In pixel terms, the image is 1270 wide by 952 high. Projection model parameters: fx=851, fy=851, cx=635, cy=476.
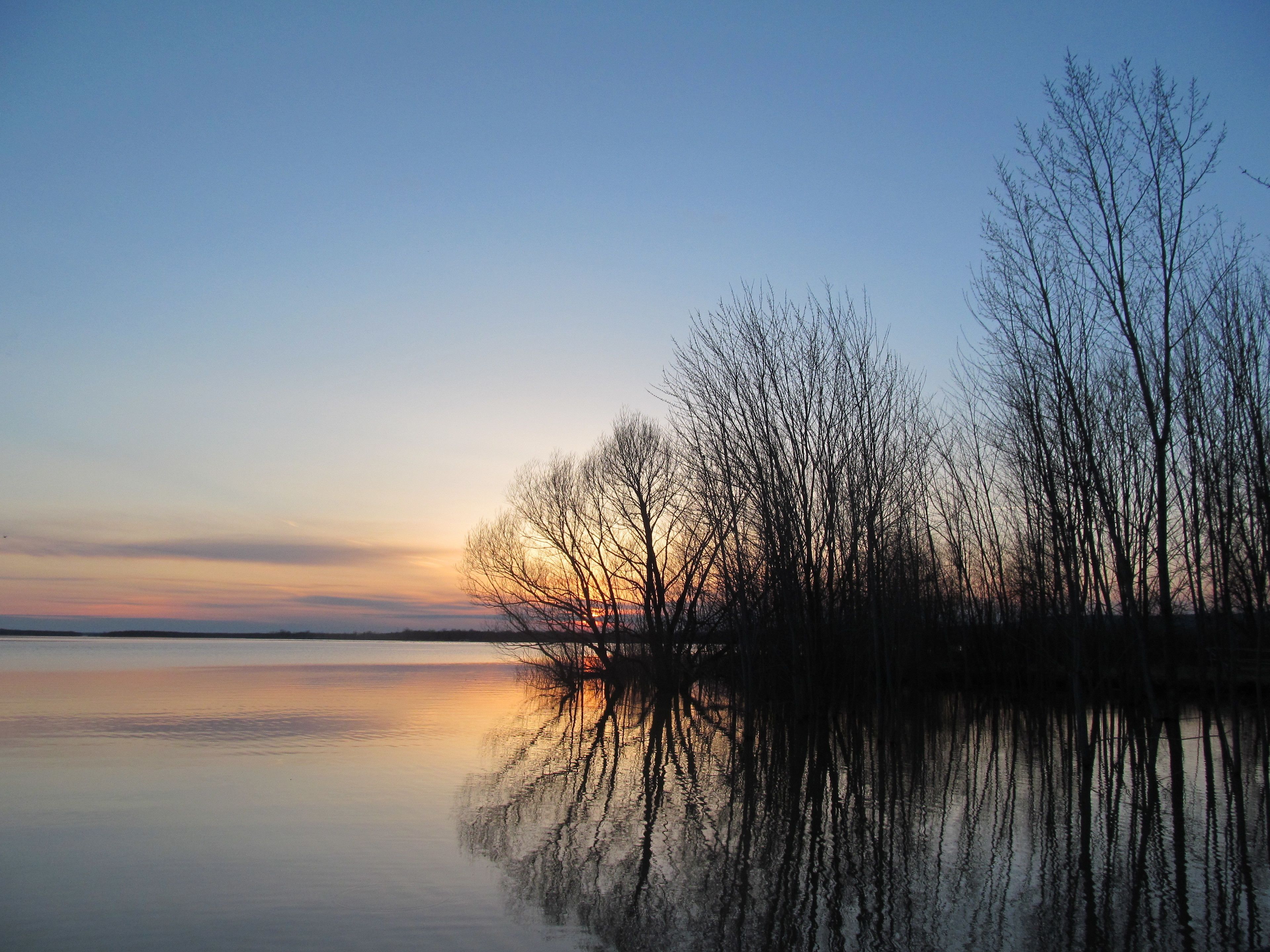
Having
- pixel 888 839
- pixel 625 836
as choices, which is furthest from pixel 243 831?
pixel 888 839

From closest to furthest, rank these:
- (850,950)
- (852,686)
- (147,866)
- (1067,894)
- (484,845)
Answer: (850,950), (1067,894), (147,866), (484,845), (852,686)

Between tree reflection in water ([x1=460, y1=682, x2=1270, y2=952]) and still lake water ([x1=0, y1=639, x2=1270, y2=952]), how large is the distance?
4 cm

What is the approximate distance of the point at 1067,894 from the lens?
23.3ft

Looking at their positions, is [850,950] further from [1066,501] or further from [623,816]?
[1066,501]

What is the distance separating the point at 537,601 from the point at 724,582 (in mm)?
14472

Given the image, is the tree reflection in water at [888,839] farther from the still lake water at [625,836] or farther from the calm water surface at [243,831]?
the calm water surface at [243,831]

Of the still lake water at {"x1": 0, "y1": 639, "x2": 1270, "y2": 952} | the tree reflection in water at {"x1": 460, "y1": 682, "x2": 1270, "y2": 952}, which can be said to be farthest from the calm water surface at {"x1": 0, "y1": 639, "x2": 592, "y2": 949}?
the tree reflection in water at {"x1": 460, "y1": 682, "x2": 1270, "y2": 952}

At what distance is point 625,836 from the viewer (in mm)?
9266

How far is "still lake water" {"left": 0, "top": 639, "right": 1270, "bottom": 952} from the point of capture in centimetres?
633

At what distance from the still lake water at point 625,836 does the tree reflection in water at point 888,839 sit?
4 cm

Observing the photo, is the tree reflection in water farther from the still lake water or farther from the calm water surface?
the calm water surface

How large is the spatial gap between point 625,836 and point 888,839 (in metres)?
2.82

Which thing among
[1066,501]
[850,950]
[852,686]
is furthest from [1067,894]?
[852,686]

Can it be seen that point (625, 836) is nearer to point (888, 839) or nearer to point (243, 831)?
point (888, 839)
